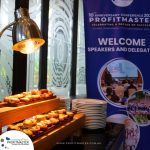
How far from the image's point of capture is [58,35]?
444 centimetres

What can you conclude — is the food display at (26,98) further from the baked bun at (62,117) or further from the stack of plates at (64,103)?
the stack of plates at (64,103)

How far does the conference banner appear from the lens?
3.59m

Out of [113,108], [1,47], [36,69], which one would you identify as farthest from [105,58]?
[1,47]

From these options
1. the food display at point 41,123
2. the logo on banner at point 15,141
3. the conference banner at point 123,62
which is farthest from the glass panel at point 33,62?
the logo on banner at point 15,141

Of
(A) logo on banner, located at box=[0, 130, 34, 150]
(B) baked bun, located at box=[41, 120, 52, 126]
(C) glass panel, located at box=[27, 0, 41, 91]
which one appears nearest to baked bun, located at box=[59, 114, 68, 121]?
(B) baked bun, located at box=[41, 120, 52, 126]

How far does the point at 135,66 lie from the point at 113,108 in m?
0.56

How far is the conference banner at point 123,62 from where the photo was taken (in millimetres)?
3592

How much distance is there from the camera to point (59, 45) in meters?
4.51

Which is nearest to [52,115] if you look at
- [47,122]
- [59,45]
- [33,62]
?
[47,122]

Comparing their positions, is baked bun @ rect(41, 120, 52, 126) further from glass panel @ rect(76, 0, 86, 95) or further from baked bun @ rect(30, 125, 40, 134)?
glass panel @ rect(76, 0, 86, 95)

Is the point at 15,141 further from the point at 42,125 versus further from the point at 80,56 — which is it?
the point at 80,56

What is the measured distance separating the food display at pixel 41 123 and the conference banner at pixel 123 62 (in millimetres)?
1320

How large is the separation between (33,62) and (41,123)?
166 centimetres

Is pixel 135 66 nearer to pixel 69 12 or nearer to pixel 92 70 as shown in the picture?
pixel 92 70
